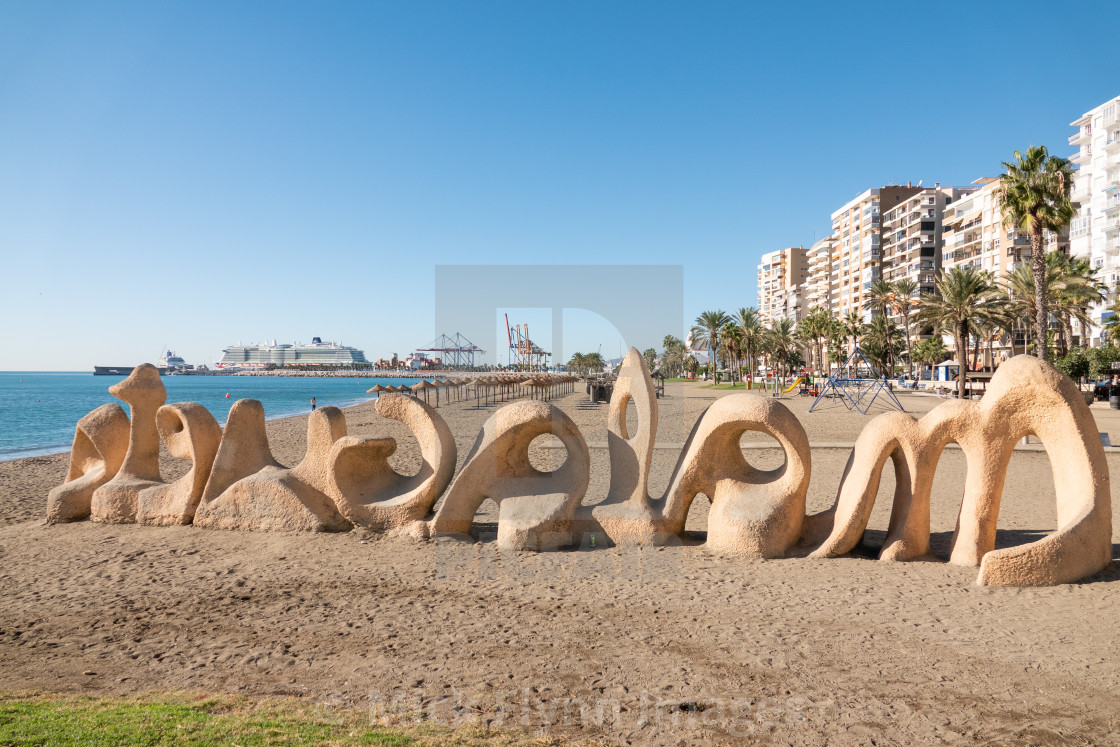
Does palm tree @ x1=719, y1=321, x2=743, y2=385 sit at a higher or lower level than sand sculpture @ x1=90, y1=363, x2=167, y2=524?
higher

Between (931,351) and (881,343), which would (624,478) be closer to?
(881,343)

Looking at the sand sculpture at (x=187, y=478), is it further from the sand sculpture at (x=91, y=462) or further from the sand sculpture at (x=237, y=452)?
the sand sculpture at (x=91, y=462)

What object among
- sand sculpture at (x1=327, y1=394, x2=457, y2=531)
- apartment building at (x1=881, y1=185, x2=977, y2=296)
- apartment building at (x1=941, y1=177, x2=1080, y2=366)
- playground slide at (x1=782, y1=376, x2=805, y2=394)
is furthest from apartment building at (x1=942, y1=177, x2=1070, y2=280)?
sand sculpture at (x1=327, y1=394, x2=457, y2=531)

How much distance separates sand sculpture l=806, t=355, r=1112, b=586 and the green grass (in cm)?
530

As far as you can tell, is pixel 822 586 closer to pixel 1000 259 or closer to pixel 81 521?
pixel 81 521

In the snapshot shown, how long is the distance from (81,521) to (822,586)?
10517 millimetres

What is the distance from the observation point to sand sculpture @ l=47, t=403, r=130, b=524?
9953 mm

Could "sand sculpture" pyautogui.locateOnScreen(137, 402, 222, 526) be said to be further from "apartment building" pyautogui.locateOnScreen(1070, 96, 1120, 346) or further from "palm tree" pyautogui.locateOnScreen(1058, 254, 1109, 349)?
"apartment building" pyautogui.locateOnScreen(1070, 96, 1120, 346)

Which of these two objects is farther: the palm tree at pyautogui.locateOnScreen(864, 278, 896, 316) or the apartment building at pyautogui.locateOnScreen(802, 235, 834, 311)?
the apartment building at pyautogui.locateOnScreen(802, 235, 834, 311)

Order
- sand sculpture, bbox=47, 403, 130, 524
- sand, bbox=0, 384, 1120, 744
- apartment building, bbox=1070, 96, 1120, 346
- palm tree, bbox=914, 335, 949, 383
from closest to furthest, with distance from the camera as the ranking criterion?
sand, bbox=0, 384, 1120, 744
sand sculpture, bbox=47, 403, 130, 524
apartment building, bbox=1070, 96, 1120, 346
palm tree, bbox=914, 335, 949, 383

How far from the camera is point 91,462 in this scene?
Answer: 10703 mm

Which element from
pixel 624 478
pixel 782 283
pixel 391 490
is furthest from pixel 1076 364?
pixel 782 283

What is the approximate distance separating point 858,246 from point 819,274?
1138 cm

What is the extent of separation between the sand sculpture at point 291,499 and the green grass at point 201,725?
4526mm
